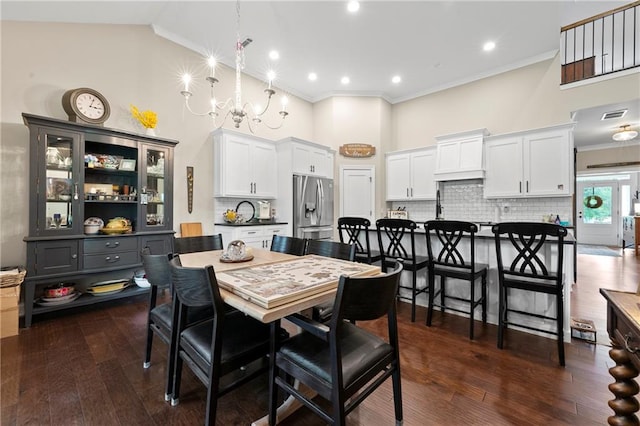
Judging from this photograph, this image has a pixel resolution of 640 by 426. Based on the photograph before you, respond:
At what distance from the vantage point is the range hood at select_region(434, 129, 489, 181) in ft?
15.1

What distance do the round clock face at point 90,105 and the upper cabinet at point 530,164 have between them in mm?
5622

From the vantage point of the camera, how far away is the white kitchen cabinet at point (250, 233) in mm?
4113

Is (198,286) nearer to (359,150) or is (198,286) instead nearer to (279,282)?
(279,282)

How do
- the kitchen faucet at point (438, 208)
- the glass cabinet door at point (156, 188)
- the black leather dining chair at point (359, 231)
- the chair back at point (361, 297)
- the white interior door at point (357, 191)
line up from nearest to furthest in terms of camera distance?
the chair back at point (361, 297) → the black leather dining chair at point (359, 231) → the glass cabinet door at point (156, 188) → the kitchen faucet at point (438, 208) → the white interior door at point (357, 191)

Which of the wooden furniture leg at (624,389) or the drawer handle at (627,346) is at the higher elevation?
the drawer handle at (627,346)

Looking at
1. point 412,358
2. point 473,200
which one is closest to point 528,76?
point 473,200

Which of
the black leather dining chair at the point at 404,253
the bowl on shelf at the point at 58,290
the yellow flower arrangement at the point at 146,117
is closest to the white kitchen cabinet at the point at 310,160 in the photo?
the yellow flower arrangement at the point at 146,117

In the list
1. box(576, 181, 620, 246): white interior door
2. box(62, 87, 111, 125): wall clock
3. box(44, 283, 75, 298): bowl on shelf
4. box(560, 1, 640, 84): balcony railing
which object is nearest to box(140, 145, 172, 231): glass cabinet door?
box(62, 87, 111, 125): wall clock

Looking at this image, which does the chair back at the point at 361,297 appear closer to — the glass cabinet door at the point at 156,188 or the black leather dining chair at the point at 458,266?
the black leather dining chair at the point at 458,266

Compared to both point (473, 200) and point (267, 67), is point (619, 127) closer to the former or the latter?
point (473, 200)

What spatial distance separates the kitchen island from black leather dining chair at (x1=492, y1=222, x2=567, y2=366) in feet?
0.06

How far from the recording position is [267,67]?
15.7 feet

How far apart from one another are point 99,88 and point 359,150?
4.28m

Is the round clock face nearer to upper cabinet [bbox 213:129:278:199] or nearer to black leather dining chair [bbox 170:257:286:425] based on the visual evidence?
upper cabinet [bbox 213:129:278:199]
